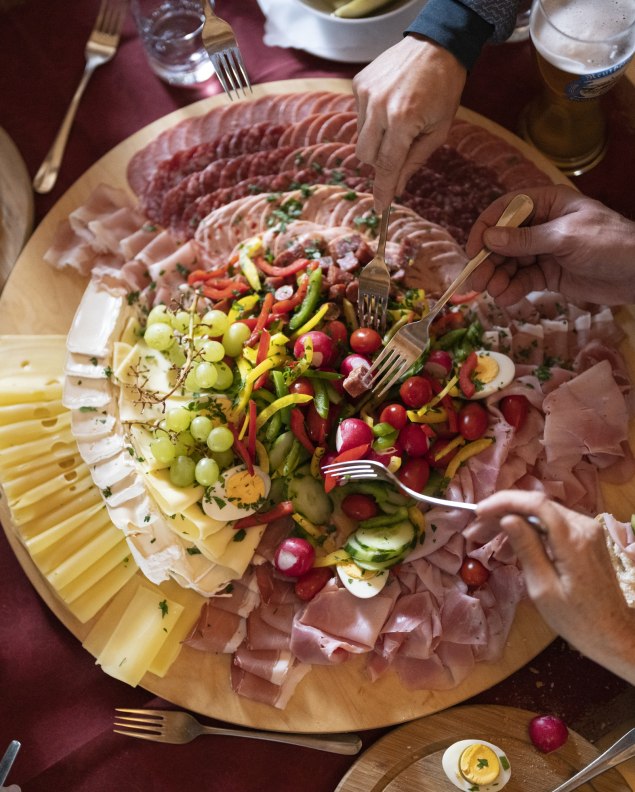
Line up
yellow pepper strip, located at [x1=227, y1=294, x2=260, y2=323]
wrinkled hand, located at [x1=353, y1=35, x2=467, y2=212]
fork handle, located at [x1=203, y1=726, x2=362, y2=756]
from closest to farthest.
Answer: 1. wrinkled hand, located at [x1=353, y1=35, x2=467, y2=212]
2. fork handle, located at [x1=203, y1=726, x2=362, y2=756]
3. yellow pepper strip, located at [x1=227, y1=294, x2=260, y2=323]

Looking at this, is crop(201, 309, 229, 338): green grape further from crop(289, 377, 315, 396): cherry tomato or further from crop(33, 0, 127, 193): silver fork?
crop(33, 0, 127, 193): silver fork

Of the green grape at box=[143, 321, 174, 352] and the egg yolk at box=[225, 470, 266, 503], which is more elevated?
the green grape at box=[143, 321, 174, 352]

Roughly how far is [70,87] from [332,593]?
249 cm

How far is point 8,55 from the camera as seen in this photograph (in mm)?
3611

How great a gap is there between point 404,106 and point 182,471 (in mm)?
1358

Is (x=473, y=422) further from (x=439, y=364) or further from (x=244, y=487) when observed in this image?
(x=244, y=487)

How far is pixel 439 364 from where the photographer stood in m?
2.75

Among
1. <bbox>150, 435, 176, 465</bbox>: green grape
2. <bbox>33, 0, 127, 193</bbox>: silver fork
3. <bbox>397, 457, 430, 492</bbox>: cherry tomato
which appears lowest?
<bbox>397, 457, 430, 492</bbox>: cherry tomato

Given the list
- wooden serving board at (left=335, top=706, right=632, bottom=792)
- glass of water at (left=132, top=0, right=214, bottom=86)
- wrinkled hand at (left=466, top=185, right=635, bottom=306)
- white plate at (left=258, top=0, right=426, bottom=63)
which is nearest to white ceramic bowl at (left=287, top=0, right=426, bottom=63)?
white plate at (left=258, top=0, right=426, bottom=63)

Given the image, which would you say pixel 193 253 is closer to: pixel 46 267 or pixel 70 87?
pixel 46 267

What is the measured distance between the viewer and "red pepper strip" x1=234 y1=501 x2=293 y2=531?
2707mm

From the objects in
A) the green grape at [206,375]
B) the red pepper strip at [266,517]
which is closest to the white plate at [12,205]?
the green grape at [206,375]

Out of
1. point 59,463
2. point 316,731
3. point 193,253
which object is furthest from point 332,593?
point 193,253

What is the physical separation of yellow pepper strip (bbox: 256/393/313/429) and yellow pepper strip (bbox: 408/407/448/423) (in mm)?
352
